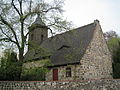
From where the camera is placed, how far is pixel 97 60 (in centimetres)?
2017

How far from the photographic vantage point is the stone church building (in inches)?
718

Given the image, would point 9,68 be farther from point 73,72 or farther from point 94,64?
point 94,64

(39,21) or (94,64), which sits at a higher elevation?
(39,21)

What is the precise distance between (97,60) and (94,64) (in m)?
0.85

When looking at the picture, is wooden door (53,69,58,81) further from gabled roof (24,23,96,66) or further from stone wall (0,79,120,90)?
stone wall (0,79,120,90)

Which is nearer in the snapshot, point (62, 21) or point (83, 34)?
point (62, 21)

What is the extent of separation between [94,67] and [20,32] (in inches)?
379

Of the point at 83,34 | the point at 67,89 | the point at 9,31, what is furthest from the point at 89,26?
the point at 67,89

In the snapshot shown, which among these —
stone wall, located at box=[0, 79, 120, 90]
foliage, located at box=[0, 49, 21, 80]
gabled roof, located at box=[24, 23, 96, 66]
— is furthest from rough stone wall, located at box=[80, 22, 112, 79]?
foliage, located at box=[0, 49, 21, 80]

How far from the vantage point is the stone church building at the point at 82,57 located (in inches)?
718

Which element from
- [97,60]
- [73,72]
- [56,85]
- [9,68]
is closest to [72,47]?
[97,60]

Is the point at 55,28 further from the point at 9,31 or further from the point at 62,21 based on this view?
the point at 9,31

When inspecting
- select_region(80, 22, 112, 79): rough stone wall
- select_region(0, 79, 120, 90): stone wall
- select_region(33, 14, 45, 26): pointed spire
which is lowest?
select_region(0, 79, 120, 90): stone wall

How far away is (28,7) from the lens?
50.1 feet
